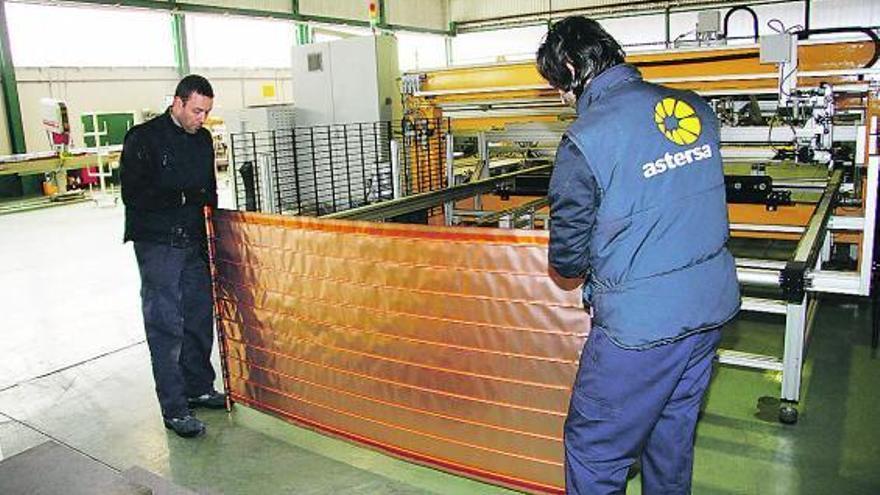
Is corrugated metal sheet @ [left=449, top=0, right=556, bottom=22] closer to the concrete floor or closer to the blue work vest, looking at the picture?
the concrete floor

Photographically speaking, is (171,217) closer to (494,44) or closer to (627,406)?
(627,406)

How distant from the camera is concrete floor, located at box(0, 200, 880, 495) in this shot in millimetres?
2691

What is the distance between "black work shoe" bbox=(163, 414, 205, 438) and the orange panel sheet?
0.39m

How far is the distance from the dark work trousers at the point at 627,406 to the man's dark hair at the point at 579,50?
0.71 metres

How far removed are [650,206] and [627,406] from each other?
54 centimetres

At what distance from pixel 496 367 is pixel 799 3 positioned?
55.5ft

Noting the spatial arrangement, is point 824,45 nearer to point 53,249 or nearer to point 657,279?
point 657,279

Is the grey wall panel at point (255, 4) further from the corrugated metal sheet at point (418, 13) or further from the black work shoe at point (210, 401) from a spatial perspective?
the black work shoe at point (210, 401)

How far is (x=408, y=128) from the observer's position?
546 centimetres

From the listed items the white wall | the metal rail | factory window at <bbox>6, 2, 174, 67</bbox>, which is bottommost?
the metal rail

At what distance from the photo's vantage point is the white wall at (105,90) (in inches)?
502

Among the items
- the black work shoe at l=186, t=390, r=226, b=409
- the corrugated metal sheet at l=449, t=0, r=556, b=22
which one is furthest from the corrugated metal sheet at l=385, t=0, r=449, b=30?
the black work shoe at l=186, t=390, r=226, b=409

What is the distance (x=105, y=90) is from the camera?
1415 cm

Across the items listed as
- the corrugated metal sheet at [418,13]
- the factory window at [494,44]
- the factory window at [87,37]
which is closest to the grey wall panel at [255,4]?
the factory window at [87,37]
